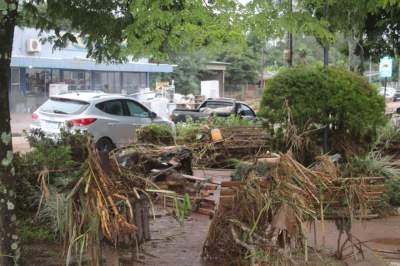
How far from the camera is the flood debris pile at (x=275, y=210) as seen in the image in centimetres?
485

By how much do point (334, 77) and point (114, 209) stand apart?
6.86 m


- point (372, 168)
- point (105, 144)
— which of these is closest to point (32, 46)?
point (105, 144)

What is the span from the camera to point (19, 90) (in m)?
34.1

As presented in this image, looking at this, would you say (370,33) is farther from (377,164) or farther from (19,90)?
(19,90)

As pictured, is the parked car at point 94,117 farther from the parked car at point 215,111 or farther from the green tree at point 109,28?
the green tree at point 109,28

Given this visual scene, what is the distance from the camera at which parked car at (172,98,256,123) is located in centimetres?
2373

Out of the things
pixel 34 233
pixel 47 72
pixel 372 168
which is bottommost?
pixel 34 233

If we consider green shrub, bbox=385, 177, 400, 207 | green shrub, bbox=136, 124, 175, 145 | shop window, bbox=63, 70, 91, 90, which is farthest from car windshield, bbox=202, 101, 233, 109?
green shrub, bbox=385, 177, 400, 207

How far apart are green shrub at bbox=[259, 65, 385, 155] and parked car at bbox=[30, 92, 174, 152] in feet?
18.8

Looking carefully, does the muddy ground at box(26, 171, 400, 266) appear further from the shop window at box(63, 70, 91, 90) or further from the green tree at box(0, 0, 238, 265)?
the shop window at box(63, 70, 91, 90)

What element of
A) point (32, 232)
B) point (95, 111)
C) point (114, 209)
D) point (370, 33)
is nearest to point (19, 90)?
point (95, 111)

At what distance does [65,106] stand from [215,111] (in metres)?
10.0

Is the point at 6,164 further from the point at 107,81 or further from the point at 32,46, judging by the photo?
the point at 107,81

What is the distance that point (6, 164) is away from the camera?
477 centimetres
